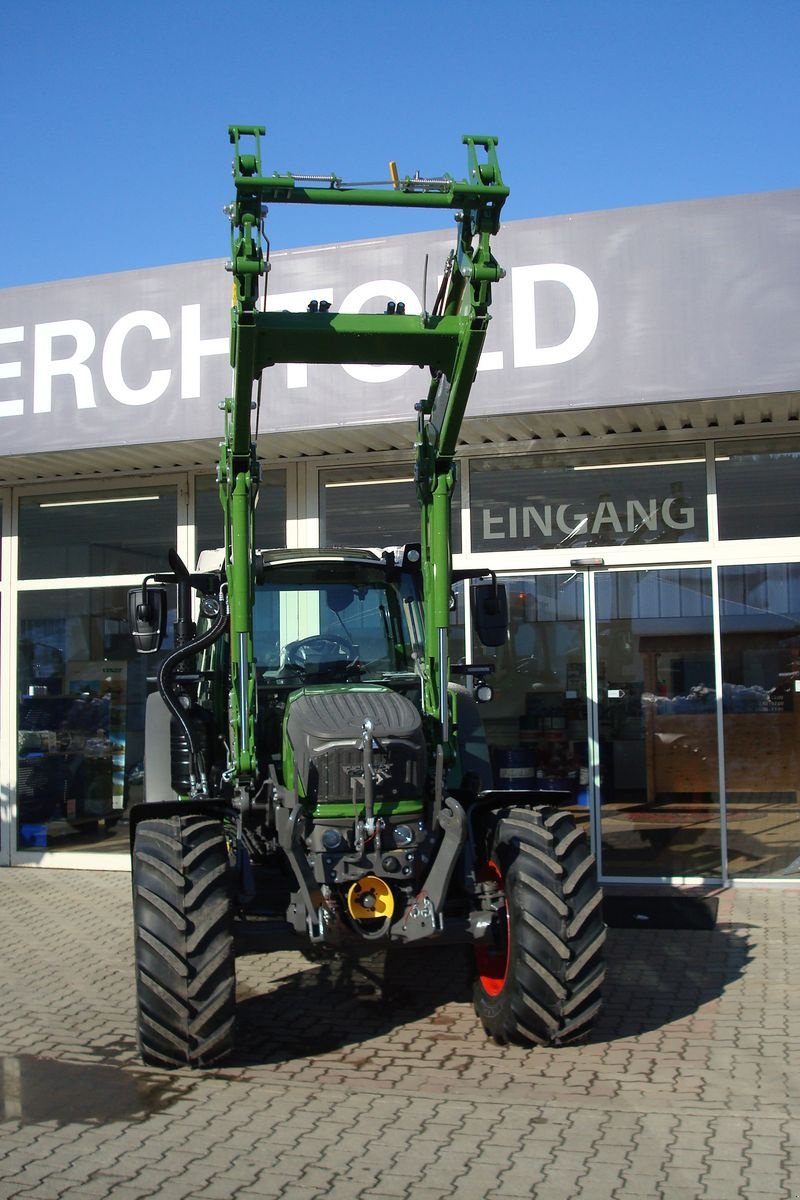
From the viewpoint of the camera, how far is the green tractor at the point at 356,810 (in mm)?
5238

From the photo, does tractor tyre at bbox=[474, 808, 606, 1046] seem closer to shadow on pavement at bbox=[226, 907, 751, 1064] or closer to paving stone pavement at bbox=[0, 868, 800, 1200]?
paving stone pavement at bbox=[0, 868, 800, 1200]

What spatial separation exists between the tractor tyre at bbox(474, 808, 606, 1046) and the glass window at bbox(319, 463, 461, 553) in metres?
5.33

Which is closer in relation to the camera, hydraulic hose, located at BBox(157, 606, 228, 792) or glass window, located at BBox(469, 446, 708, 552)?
hydraulic hose, located at BBox(157, 606, 228, 792)

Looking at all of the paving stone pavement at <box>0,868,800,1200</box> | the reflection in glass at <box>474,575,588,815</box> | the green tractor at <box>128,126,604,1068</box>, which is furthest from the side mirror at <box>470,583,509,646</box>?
the reflection in glass at <box>474,575,588,815</box>

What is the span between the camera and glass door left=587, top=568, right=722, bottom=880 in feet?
32.4

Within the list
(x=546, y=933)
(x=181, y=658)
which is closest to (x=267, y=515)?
(x=181, y=658)

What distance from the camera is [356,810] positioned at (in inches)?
213

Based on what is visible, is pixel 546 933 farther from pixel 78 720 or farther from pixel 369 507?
pixel 78 720

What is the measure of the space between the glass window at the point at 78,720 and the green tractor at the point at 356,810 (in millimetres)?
5000

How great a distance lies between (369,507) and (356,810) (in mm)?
5837

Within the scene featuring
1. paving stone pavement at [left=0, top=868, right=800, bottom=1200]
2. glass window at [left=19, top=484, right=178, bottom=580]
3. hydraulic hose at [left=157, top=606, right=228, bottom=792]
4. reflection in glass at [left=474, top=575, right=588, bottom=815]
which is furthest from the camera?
glass window at [left=19, top=484, right=178, bottom=580]

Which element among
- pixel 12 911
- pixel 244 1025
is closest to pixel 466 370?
pixel 244 1025

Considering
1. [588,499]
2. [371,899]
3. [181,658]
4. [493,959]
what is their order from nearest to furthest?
[371,899] → [493,959] → [181,658] → [588,499]

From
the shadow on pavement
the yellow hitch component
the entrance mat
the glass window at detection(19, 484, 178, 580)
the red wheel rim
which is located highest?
the glass window at detection(19, 484, 178, 580)
